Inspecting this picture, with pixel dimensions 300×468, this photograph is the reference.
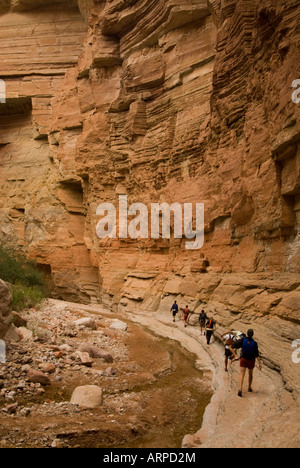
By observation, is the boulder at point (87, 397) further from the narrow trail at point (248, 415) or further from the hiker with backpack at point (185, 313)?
the hiker with backpack at point (185, 313)

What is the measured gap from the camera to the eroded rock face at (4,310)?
27.7 ft

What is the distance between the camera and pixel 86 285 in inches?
1161

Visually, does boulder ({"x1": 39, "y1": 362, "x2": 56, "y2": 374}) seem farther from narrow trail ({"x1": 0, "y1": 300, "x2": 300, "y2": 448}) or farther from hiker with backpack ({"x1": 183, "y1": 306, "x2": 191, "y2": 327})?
hiker with backpack ({"x1": 183, "y1": 306, "x2": 191, "y2": 327})

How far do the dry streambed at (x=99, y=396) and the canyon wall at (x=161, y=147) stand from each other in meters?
2.39

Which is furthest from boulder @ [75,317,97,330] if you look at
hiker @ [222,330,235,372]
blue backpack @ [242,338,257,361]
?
blue backpack @ [242,338,257,361]

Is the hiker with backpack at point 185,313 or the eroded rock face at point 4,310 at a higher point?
the eroded rock face at point 4,310

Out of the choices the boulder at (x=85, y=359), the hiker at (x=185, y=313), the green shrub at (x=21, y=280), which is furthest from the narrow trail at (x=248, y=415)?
the green shrub at (x=21, y=280)

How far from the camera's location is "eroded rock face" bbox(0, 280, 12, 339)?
8458mm

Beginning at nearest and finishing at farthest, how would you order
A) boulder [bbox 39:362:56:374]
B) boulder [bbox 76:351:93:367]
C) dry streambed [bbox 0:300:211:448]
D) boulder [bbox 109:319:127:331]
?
dry streambed [bbox 0:300:211:448]
boulder [bbox 39:362:56:374]
boulder [bbox 76:351:93:367]
boulder [bbox 109:319:127:331]

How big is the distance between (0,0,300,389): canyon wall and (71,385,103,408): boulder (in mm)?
3660

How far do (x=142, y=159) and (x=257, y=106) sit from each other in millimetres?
11806

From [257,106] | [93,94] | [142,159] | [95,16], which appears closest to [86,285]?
[142,159]

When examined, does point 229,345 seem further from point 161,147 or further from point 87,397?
point 161,147

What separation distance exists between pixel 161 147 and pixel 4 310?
56.2 feet
